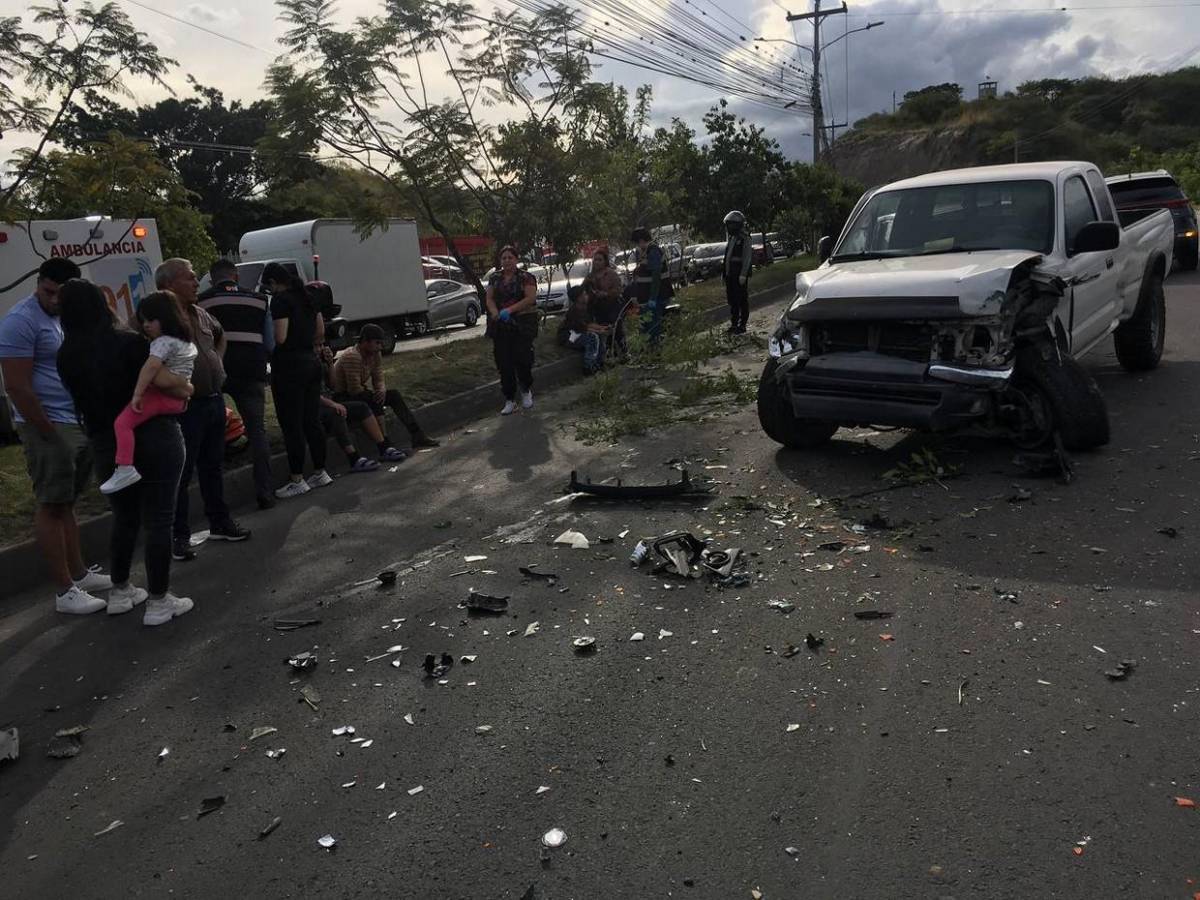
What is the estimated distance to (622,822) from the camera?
3.02 m

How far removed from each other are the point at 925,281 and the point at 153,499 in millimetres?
5037

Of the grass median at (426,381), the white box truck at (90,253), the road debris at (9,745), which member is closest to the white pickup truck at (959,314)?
the grass median at (426,381)

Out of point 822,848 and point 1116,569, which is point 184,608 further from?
point 1116,569

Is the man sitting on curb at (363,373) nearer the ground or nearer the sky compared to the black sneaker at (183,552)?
nearer the sky

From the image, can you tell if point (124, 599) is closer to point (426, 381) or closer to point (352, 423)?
point (352, 423)

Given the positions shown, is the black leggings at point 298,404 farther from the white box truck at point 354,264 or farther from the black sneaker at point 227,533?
the white box truck at point 354,264

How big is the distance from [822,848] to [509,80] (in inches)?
618

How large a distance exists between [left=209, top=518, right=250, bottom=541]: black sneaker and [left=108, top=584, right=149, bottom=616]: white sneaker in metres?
1.23

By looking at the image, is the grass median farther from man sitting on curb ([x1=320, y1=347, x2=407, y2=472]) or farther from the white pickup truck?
the white pickup truck

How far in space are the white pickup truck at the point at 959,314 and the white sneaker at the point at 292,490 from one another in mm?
3994

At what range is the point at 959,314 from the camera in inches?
238

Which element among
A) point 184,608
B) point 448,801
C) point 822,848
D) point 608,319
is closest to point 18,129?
point 184,608

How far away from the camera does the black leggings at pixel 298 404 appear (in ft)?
26.0

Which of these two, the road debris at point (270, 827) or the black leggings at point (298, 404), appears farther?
the black leggings at point (298, 404)
